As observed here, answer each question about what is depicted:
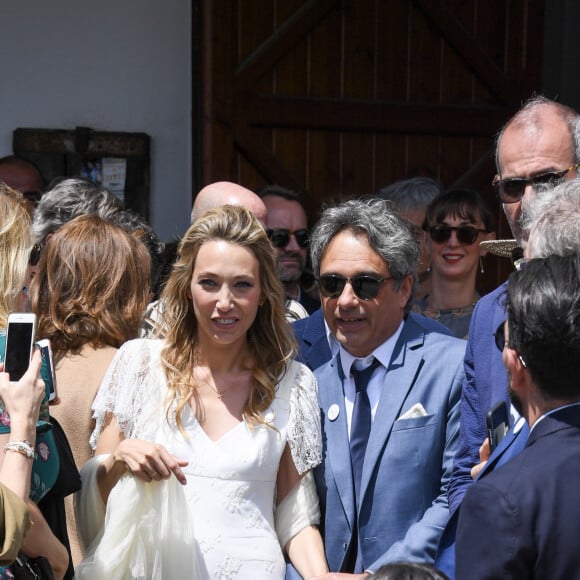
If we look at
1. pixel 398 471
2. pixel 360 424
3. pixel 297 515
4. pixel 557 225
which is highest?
pixel 557 225

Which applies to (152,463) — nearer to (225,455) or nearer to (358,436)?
(225,455)

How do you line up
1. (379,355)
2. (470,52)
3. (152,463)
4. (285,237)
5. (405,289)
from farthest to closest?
(470,52)
(285,237)
(405,289)
(379,355)
(152,463)

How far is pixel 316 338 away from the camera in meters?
3.72

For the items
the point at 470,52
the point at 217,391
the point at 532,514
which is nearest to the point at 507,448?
the point at 532,514

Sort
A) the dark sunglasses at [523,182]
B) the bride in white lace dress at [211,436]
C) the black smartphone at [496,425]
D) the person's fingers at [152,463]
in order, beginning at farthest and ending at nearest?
the dark sunglasses at [523,182] < the bride in white lace dress at [211,436] < the person's fingers at [152,463] < the black smartphone at [496,425]

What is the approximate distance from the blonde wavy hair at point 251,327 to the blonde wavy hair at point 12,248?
2.05 feet

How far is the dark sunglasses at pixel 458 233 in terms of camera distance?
4.64 m

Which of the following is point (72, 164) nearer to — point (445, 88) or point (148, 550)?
point (445, 88)

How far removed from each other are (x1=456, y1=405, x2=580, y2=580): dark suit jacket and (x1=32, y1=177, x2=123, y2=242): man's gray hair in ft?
9.36

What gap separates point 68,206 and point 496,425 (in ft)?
8.67

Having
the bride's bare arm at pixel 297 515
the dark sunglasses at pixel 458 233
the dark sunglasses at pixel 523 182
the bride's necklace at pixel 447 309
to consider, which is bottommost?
the bride's bare arm at pixel 297 515

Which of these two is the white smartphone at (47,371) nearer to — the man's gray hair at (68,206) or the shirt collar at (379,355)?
the shirt collar at (379,355)

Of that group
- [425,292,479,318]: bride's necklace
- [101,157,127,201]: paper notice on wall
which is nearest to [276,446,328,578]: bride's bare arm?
[425,292,479,318]: bride's necklace

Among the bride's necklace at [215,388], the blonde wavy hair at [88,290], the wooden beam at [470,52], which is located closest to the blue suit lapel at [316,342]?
the bride's necklace at [215,388]
